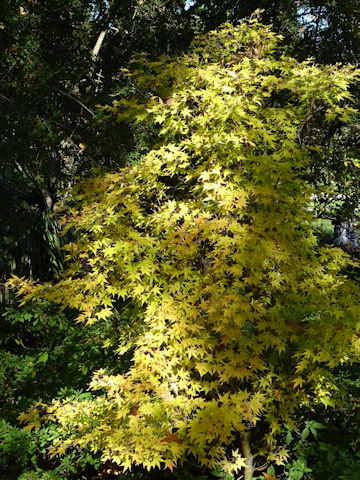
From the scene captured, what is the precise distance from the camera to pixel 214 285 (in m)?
2.59

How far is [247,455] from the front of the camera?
3.12 m

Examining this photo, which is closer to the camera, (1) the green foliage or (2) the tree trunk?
(1) the green foliage

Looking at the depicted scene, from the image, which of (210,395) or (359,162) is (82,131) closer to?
(359,162)

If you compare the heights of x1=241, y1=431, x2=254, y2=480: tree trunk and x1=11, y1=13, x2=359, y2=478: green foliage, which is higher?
x1=11, y1=13, x2=359, y2=478: green foliage

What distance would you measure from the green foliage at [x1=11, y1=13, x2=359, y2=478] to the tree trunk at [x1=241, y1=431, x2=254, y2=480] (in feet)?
0.34

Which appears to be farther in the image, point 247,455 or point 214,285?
point 247,455

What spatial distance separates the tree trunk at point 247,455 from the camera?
310cm

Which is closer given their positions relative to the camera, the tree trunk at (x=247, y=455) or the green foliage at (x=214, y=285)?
the green foliage at (x=214, y=285)

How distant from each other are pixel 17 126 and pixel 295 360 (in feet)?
16.8

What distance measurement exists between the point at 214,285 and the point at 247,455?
1.53 meters

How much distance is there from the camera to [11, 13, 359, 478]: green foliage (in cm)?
256

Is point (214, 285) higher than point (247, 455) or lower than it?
higher

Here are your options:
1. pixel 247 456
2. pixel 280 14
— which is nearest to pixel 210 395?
pixel 247 456

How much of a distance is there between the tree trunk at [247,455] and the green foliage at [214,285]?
0.34 ft
